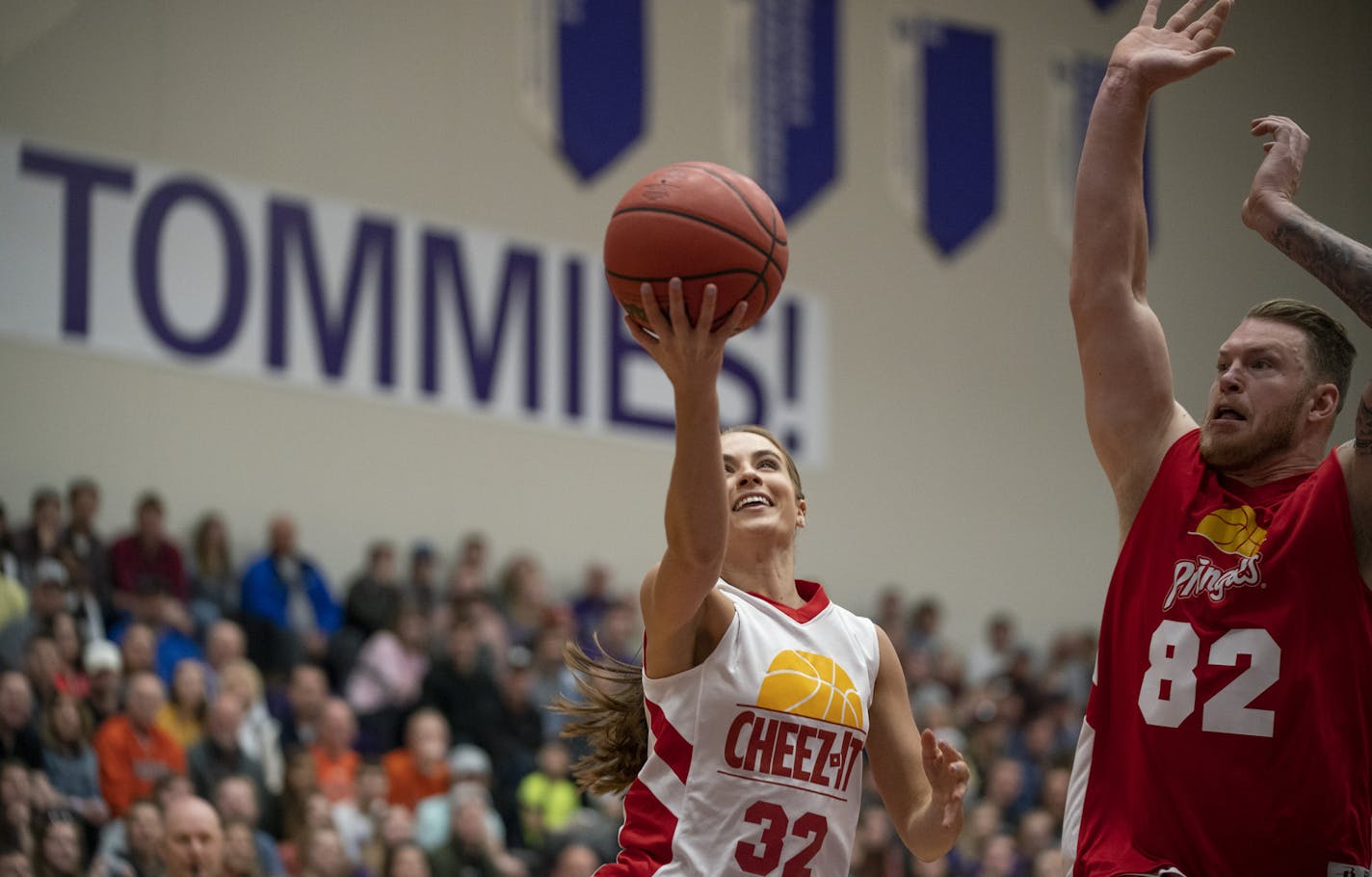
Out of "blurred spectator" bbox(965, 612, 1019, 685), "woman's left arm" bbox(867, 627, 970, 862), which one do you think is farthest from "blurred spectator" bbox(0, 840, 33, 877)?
"blurred spectator" bbox(965, 612, 1019, 685)

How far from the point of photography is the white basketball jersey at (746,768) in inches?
171

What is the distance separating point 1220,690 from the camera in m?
4.16

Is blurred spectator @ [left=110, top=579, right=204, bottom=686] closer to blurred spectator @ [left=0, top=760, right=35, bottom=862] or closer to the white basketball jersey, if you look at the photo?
blurred spectator @ [left=0, top=760, right=35, bottom=862]

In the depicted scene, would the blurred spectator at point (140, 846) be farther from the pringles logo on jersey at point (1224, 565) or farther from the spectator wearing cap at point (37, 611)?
the pringles logo on jersey at point (1224, 565)

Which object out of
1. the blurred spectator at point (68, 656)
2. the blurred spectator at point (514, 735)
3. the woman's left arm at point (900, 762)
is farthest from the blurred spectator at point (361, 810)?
the woman's left arm at point (900, 762)

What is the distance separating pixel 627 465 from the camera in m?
17.2

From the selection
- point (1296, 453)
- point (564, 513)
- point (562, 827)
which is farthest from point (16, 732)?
point (1296, 453)

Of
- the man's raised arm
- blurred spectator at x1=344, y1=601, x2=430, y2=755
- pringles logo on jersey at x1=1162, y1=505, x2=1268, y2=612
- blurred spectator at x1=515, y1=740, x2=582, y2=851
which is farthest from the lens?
blurred spectator at x1=344, y1=601, x2=430, y2=755

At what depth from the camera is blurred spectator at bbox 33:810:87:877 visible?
962 cm

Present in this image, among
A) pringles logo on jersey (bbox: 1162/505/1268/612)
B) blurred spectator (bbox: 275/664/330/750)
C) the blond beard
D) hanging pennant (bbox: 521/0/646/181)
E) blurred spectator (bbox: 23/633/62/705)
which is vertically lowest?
blurred spectator (bbox: 275/664/330/750)

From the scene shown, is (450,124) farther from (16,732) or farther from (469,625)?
(16,732)

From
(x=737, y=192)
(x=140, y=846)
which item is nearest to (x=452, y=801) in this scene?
(x=140, y=846)

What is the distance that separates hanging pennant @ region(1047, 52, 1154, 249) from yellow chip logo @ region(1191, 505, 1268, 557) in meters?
16.2

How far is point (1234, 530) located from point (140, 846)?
7102mm
